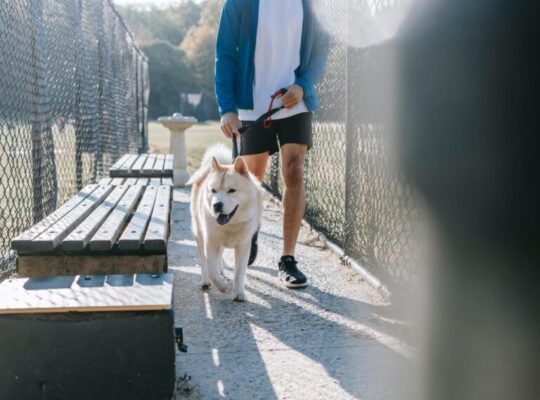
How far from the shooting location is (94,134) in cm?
625

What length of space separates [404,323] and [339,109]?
7.90 ft

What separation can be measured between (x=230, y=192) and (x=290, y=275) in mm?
716

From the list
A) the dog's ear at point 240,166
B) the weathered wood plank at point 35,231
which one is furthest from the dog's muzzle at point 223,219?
the weathered wood plank at point 35,231

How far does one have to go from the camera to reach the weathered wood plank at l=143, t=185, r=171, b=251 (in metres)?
2.34

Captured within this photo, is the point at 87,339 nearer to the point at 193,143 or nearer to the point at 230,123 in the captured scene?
the point at 230,123

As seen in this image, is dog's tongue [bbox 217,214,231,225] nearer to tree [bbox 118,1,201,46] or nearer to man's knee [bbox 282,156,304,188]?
man's knee [bbox 282,156,304,188]

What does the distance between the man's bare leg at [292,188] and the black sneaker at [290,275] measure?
0.20ft

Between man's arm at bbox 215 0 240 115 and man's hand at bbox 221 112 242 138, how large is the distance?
8 centimetres

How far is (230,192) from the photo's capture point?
3504 mm

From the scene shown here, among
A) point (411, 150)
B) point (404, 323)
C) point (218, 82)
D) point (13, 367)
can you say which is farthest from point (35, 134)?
point (411, 150)

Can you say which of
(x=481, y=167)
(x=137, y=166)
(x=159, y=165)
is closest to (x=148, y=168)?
(x=137, y=166)

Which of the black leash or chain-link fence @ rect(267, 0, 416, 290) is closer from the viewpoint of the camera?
chain-link fence @ rect(267, 0, 416, 290)

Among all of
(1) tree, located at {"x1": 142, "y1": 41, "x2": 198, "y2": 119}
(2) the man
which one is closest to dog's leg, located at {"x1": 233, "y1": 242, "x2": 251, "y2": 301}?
(2) the man

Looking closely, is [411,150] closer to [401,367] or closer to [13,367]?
[13,367]
